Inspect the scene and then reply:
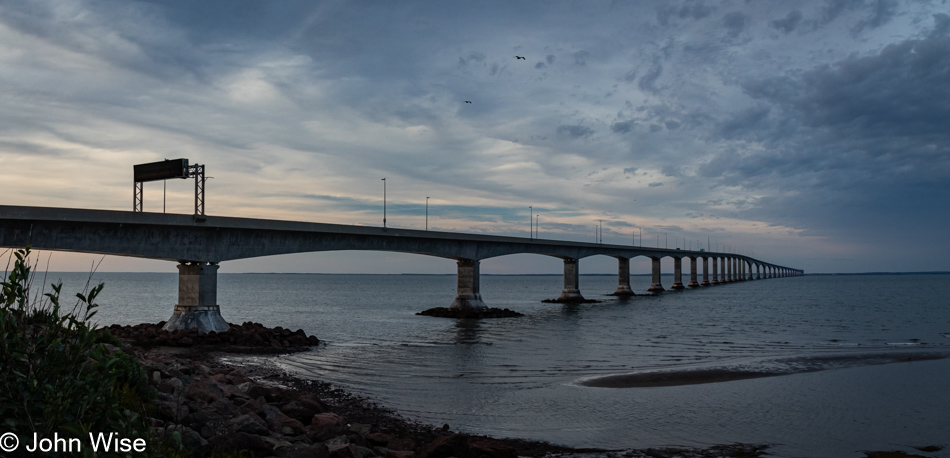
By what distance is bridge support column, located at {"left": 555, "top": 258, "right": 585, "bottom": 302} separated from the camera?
9438cm

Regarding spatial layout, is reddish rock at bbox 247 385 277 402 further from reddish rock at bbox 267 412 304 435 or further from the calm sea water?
the calm sea water

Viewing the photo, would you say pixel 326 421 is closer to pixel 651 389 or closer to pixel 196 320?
pixel 651 389

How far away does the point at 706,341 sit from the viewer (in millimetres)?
41094

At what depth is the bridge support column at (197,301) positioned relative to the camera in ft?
119

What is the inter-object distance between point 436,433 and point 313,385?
8902 mm

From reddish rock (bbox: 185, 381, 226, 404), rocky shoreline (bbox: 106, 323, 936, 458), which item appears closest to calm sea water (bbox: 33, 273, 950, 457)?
rocky shoreline (bbox: 106, 323, 936, 458)

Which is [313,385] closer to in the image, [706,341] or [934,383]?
[934,383]

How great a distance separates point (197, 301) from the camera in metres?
37.0

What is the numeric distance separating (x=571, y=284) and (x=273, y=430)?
86239 millimetres

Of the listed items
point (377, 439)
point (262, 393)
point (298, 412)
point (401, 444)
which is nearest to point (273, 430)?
point (298, 412)

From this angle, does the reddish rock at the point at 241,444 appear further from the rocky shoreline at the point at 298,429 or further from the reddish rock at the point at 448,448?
the reddish rock at the point at 448,448

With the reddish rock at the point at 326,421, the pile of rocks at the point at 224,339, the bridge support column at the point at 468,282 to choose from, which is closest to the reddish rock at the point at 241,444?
the reddish rock at the point at 326,421

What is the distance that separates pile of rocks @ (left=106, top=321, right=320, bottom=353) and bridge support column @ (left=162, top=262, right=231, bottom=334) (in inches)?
36.4

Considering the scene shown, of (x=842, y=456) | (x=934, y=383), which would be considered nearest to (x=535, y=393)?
(x=842, y=456)
